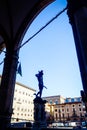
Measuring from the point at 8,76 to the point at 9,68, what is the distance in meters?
0.52

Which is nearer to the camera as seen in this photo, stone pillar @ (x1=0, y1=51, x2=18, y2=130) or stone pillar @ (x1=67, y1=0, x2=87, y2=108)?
stone pillar @ (x1=67, y1=0, x2=87, y2=108)

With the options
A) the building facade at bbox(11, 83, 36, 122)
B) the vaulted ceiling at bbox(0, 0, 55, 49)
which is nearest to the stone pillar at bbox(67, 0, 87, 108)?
the vaulted ceiling at bbox(0, 0, 55, 49)

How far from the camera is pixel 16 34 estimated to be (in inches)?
367

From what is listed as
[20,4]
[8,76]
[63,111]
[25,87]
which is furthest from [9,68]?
[63,111]

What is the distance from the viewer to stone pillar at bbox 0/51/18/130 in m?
6.55

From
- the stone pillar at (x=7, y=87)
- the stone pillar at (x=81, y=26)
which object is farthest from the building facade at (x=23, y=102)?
the stone pillar at (x=81, y=26)

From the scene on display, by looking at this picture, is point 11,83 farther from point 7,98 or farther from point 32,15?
point 32,15

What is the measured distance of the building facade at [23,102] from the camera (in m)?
37.6

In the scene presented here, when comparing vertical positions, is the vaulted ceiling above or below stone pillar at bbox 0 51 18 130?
above

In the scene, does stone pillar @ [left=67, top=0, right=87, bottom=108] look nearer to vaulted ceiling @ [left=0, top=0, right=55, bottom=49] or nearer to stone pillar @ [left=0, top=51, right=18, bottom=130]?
stone pillar @ [left=0, top=51, right=18, bottom=130]

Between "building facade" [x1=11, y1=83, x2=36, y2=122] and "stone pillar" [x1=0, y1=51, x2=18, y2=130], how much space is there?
30692 millimetres

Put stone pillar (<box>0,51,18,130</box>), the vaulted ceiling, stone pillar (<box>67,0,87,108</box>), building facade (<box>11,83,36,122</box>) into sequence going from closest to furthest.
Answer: stone pillar (<box>67,0,87,108</box>)
stone pillar (<box>0,51,18,130</box>)
the vaulted ceiling
building facade (<box>11,83,36,122</box>)

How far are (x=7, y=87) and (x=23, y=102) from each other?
35.0m

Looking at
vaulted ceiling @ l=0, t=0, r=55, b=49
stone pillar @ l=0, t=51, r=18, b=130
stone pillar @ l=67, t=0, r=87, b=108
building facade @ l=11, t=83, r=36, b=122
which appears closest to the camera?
stone pillar @ l=67, t=0, r=87, b=108
